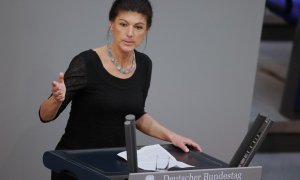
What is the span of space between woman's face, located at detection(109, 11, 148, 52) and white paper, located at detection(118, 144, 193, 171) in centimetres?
43

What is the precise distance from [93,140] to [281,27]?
3.72 meters

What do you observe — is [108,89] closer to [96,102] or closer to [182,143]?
[96,102]

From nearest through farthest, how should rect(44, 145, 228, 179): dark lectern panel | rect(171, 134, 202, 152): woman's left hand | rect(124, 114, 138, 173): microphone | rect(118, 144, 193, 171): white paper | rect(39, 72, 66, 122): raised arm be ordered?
rect(124, 114, 138, 173): microphone < rect(44, 145, 228, 179): dark lectern panel < rect(118, 144, 193, 171): white paper < rect(39, 72, 66, 122): raised arm < rect(171, 134, 202, 152): woman's left hand

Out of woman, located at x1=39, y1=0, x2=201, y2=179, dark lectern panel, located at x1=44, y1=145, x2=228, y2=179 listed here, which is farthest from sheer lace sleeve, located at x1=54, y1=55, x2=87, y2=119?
dark lectern panel, located at x1=44, y1=145, x2=228, y2=179

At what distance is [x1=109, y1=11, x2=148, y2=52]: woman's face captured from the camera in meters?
2.61

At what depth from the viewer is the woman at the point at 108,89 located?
2605mm

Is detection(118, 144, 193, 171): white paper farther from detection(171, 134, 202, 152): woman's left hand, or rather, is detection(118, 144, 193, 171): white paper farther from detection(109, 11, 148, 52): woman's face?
detection(109, 11, 148, 52): woman's face

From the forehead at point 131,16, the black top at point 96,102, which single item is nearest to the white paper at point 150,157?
the black top at point 96,102

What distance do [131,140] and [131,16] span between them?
0.91 meters

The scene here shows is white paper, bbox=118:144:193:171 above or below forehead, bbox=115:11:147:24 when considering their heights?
below

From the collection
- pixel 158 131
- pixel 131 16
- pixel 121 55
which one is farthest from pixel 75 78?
pixel 158 131

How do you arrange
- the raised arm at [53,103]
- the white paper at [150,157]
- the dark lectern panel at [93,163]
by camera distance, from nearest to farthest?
1. the dark lectern panel at [93,163]
2. the white paper at [150,157]
3. the raised arm at [53,103]

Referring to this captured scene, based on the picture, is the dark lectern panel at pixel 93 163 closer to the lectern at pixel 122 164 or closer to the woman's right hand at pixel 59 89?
the lectern at pixel 122 164

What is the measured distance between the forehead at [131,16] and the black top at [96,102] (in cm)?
19
